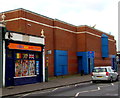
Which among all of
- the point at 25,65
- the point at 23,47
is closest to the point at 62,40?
the point at 25,65

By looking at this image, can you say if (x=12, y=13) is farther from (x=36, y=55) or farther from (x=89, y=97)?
(x=89, y=97)

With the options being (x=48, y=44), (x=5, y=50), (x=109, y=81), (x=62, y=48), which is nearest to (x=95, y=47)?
(x=62, y=48)

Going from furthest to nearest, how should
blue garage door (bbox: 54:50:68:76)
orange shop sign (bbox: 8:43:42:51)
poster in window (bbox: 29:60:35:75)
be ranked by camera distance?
blue garage door (bbox: 54:50:68:76)
poster in window (bbox: 29:60:35:75)
orange shop sign (bbox: 8:43:42:51)

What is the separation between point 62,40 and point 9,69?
13.7m

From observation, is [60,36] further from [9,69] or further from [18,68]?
[9,69]

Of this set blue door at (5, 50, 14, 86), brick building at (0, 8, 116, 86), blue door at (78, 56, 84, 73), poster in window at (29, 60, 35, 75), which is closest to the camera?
blue door at (5, 50, 14, 86)

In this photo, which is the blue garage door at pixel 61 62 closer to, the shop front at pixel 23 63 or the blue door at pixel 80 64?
the blue door at pixel 80 64

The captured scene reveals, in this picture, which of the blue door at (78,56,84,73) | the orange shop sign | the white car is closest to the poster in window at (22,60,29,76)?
the orange shop sign

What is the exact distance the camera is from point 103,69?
62.5 ft

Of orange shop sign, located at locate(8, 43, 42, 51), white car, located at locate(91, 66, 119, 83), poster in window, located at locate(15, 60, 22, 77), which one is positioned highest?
orange shop sign, located at locate(8, 43, 42, 51)

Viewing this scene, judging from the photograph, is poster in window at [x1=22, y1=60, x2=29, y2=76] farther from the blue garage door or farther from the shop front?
the blue garage door

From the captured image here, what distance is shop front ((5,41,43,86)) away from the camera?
16.1 metres

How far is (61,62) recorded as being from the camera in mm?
27938

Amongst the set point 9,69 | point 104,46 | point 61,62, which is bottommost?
point 9,69
